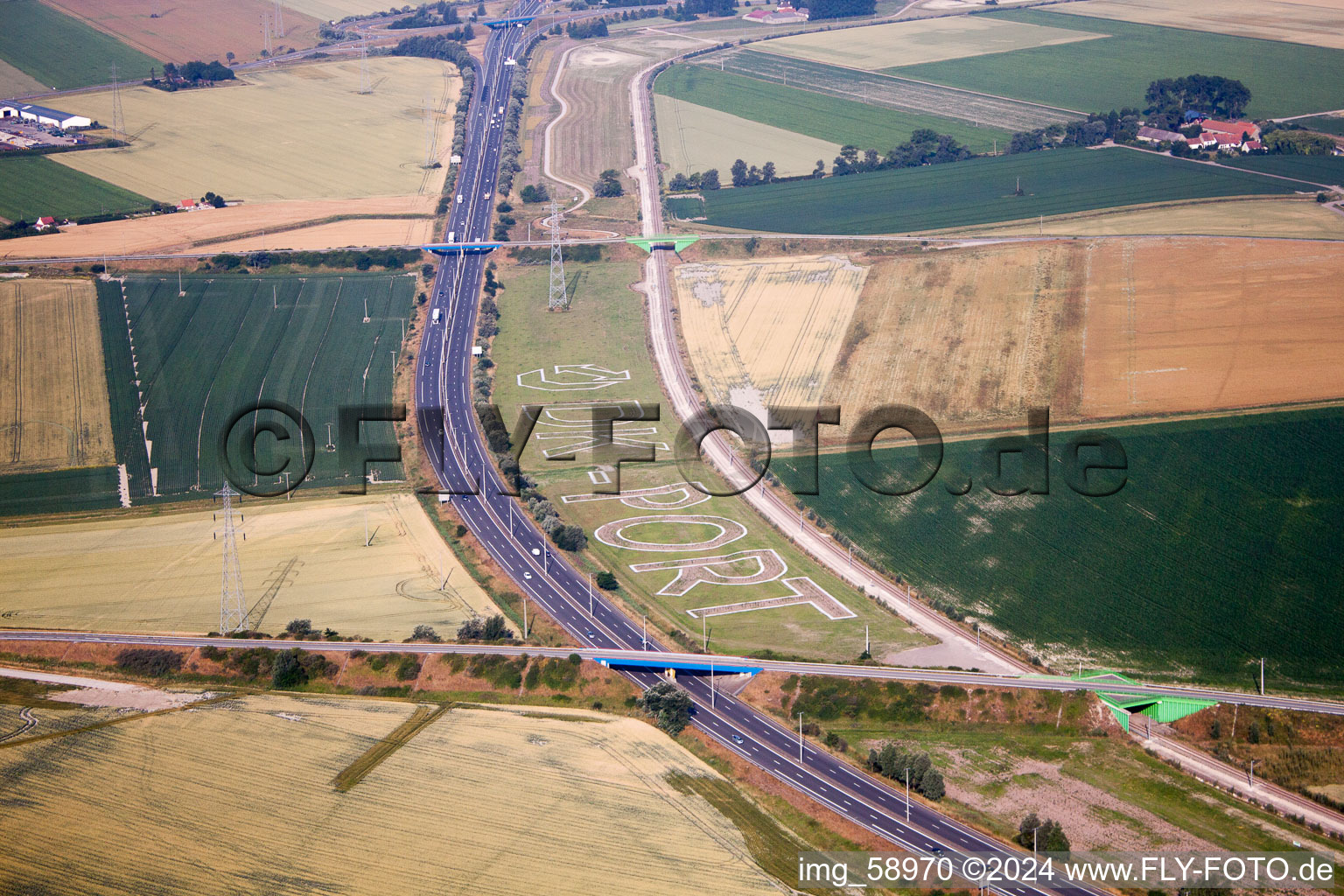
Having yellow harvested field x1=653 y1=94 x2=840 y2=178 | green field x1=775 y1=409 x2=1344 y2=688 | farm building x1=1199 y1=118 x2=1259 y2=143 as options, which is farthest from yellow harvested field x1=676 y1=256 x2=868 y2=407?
farm building x1=1199 y1=118 x2=1259 y2=143

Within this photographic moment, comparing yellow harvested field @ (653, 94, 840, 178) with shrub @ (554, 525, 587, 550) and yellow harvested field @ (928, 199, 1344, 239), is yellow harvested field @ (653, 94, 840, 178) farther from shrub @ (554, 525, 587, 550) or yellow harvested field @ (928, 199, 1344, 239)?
shrub @ (554, 525, 587, 550)

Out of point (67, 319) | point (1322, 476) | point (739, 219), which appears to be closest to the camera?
point (1322, 476)

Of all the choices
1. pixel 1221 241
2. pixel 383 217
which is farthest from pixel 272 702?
pixel 1221 241

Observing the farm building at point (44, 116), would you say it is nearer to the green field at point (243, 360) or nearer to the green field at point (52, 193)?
the green field at point (52, 193)

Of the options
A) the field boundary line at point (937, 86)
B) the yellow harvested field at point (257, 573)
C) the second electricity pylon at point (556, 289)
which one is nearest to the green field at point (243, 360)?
the yellow harvested field at point (257, 573)

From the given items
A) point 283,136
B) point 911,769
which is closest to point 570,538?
point 911,769

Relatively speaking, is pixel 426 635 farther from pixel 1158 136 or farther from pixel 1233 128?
pixel 1233 128

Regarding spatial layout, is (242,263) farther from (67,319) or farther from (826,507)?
(826,507)
